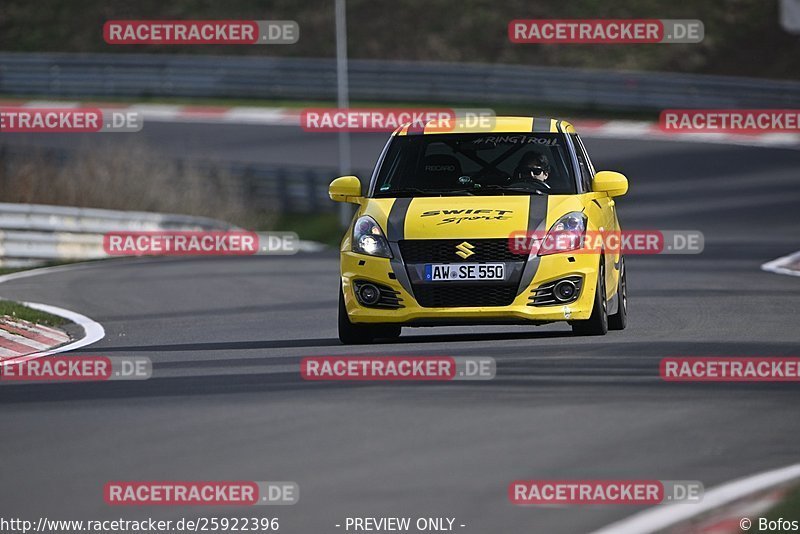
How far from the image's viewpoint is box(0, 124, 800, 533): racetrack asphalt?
24.2ft

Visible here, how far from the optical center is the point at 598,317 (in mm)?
12719

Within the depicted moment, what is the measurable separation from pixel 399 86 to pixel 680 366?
115 feet

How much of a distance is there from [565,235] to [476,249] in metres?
0.66

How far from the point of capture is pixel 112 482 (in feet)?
25.2

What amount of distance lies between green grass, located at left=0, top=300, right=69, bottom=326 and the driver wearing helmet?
4433 mm

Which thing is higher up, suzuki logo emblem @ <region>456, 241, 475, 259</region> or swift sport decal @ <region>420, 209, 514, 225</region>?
swift sport decal @ <region>420, 209, 514, 225</region>

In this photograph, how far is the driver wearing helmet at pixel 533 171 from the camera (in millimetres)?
13188
